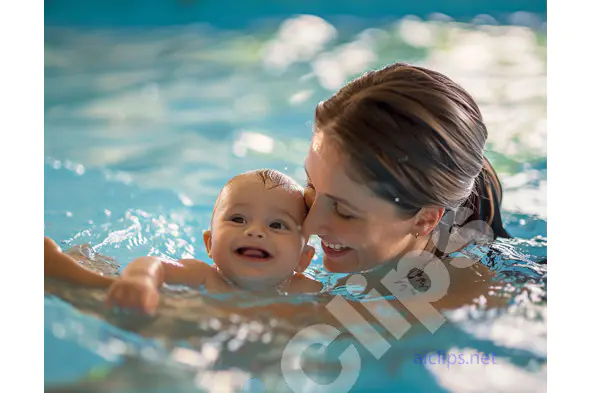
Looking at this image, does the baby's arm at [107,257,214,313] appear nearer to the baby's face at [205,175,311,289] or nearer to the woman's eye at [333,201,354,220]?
the baby's face at [205,175,311,289]

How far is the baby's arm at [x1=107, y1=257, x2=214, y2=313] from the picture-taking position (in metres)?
1.52

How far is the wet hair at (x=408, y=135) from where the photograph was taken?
1777mm

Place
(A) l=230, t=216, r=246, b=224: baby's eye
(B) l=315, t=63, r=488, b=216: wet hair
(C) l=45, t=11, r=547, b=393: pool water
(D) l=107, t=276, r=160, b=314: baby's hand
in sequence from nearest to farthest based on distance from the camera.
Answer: (D) l=107, t=276, r=160, b=314: baby's hand
(B) l=315, t=63, r=488, b=216: wet hair
(A) l=230, t=216, r=246, b=224: baby's eye
(C) l=45, t=11, r=547, b=393: pool water

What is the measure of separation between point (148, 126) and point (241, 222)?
65.7 inches

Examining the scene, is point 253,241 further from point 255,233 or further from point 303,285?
point 303,285

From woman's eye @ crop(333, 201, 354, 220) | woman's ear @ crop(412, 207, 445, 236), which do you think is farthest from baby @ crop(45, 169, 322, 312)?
woman's ear @ crop(412, 207, 445, 236)

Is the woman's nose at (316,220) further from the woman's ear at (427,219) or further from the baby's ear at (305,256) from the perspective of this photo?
the woman's ear at (427,219)

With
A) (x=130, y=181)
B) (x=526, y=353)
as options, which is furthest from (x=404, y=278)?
(x=130, y=181)

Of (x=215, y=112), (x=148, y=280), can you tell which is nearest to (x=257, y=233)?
(x=148, y=280)

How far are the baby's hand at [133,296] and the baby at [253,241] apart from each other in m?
0.17

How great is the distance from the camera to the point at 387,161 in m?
1.78

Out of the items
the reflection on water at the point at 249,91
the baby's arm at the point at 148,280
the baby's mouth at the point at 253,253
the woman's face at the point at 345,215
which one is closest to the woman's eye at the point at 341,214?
the woman's face at the point at 345,215

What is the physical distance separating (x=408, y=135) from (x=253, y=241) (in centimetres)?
50

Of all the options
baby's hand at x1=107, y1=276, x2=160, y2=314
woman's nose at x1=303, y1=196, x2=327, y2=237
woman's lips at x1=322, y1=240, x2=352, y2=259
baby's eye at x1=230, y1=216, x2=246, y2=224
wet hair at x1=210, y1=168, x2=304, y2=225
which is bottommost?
baby's hand at x1=107, y1=276, x2=160, y2=314
